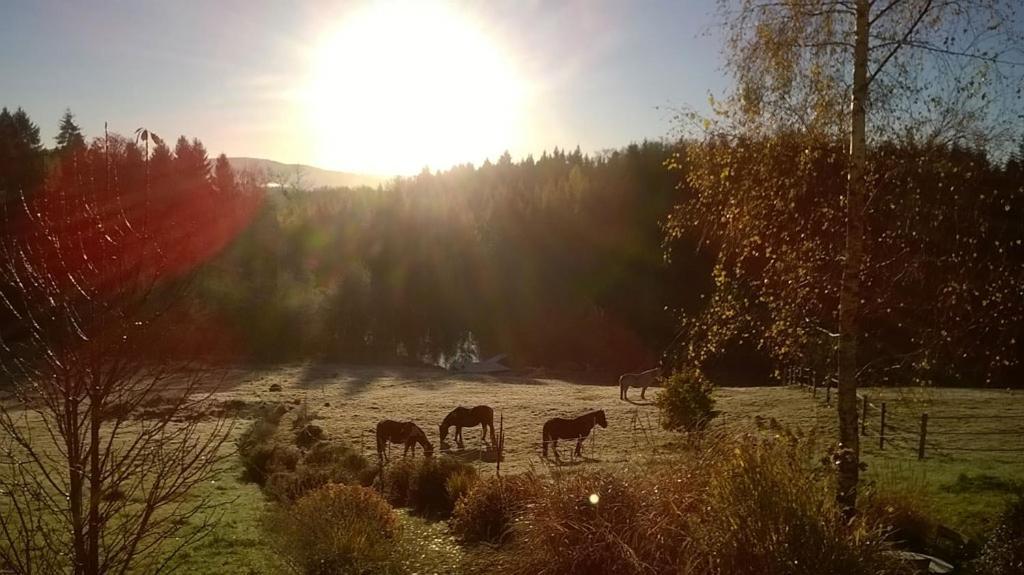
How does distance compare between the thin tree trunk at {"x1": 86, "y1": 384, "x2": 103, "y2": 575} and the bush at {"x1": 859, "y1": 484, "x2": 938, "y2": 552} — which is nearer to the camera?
the thin tree trunk at {"x1": 86, "y1": 384, "x2": 103, "y2": 575}

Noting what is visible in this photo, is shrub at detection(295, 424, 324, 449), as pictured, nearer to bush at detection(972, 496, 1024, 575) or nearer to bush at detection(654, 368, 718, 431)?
bush at detection(654, 368, 718, 431)

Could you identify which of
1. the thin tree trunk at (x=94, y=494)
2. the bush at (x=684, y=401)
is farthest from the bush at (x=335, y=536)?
the bush at (x=684, y=401)

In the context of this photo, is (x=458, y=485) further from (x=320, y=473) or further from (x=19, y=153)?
(x=19, y=153)

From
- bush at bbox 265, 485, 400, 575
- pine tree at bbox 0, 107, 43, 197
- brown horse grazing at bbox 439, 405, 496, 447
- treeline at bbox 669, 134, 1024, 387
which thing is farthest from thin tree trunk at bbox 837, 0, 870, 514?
pine tree at bbox 0, 107, 43, 197

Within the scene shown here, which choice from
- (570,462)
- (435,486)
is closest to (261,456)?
(435,486)

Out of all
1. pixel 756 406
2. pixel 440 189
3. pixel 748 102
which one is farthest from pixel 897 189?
pixel 440 189

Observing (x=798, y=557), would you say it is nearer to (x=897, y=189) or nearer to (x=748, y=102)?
(x=897, y=189)

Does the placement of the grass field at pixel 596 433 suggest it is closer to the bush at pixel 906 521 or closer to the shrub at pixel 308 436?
the bush at pixel 906 521

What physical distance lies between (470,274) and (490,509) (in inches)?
2793

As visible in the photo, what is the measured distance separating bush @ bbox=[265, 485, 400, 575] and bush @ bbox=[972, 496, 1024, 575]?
20.0 feet

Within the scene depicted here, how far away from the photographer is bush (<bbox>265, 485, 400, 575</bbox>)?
8.42 metres

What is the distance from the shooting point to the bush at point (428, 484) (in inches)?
478

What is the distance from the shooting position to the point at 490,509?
1027 cm

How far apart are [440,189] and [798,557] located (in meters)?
105
